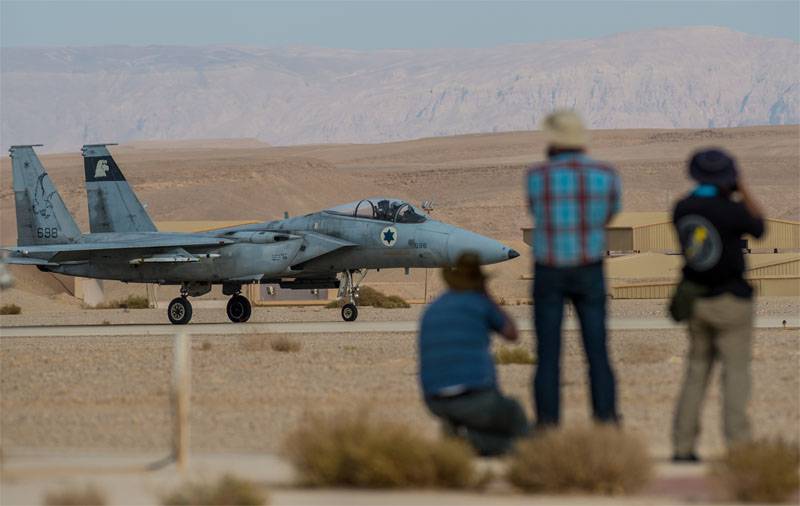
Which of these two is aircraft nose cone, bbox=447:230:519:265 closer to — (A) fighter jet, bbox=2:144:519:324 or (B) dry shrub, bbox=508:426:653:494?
(A) fighter jet, bbox=2:144:519:324

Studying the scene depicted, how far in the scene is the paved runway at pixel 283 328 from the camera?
26500 millimetres

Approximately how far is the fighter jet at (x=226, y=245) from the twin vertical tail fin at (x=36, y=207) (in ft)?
0.07

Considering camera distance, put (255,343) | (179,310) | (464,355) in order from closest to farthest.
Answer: (464,355)
(255,343)
(179,310)

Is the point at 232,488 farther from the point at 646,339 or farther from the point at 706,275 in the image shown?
the point at 646,339

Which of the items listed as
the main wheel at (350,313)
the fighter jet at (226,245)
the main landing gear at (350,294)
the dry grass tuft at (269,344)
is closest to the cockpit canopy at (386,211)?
the fighter jet at (226,245)

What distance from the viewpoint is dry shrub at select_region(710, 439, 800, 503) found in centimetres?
802

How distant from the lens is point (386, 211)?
2938 centimetres

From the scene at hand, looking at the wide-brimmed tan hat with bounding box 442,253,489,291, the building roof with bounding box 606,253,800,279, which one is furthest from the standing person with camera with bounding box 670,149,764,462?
the building roof with bounding box 606,253,800,279

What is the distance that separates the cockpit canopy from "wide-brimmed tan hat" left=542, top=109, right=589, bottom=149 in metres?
19.6

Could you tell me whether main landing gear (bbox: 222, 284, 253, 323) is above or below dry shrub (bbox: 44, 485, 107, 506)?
above

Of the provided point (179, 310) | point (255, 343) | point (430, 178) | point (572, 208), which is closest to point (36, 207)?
point (179, 310)

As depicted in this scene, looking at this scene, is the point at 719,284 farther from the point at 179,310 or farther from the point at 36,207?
the point at 36,207

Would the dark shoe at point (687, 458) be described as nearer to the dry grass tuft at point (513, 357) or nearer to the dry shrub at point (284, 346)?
the dry grass tuft at point (513, 357)

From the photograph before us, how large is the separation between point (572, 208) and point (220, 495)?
9.63 feet
